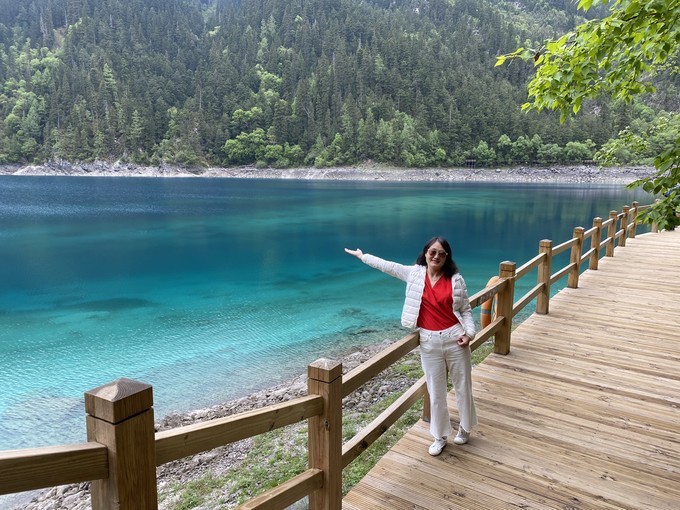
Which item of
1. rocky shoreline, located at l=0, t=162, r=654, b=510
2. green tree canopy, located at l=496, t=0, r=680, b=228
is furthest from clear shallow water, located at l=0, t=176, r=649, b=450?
green tree canopy, located at l=496, t=0, r=680, b=228

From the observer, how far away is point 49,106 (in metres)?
132

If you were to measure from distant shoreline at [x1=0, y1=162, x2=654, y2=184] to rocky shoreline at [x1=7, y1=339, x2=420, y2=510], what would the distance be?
310 feet

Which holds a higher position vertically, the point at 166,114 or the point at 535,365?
the point at 166,114

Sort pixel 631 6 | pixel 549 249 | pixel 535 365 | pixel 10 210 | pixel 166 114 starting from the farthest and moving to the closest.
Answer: pixel 166 114, pixel 10 210, pixel 549 249, pixel 535 365, pixel 631 6

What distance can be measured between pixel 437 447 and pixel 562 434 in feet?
3.93

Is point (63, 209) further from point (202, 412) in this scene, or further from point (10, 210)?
point (202, 412)

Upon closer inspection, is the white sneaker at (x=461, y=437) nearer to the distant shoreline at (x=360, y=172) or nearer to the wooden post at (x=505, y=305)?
the wooden post at (x=505, y=305)

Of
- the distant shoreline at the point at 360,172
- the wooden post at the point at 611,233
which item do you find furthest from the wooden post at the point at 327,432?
the distant shoreline at the point at 360,172

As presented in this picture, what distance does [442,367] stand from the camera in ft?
12.2

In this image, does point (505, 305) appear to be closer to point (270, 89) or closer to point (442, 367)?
point (442, 367)

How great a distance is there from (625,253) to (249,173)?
10911 cm

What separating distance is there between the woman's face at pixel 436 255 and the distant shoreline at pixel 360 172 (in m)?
99.0

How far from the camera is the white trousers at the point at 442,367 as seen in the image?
11.9 ft

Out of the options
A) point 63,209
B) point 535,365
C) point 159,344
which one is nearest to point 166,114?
point 63,209
